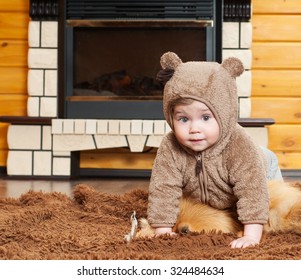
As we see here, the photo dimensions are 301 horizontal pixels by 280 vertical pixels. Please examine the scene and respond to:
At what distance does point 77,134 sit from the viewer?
315 centimetres

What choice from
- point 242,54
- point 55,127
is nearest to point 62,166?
point 55,127

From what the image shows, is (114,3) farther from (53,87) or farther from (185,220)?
(185,220)

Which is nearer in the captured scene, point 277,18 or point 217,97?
point 217,97

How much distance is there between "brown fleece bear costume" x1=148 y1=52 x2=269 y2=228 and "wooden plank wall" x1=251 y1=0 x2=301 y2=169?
2032 millimetres

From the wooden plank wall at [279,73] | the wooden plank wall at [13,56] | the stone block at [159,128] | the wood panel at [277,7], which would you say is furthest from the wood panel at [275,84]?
the wooden plank wall at [13,56]

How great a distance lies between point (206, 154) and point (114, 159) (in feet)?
6.62

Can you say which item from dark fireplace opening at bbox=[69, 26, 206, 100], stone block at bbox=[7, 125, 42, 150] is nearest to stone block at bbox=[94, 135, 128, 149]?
dark fireplace opening at bbox=[69, 26, 206, 100]

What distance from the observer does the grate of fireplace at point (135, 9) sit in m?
3.13

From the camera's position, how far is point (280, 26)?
332 cm

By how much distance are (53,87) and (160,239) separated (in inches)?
82.6

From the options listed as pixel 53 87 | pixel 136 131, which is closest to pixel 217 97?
pixel 136 131

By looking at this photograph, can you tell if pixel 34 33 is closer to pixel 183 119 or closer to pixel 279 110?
pixel 279 110

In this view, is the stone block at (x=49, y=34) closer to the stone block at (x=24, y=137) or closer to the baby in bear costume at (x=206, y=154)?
the stone block at (x=24, y=137)

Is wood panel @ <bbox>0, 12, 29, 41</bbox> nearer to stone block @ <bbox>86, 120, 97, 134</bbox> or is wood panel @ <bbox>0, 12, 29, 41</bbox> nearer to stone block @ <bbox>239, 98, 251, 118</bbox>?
stone block @ <bbox>86, 120, 97, 134</bbox>
